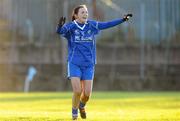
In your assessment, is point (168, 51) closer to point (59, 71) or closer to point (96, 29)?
point (59, 71)

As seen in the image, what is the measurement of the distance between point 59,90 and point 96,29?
29605mm

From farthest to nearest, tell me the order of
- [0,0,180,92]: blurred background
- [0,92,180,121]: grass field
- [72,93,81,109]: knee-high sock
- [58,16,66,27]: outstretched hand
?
[0,0,180,92]: blurred background < [0,92,180,121]: grass field < [72,93,81,109]: knee-high sock < [58,16,66,27]: outstretched hand

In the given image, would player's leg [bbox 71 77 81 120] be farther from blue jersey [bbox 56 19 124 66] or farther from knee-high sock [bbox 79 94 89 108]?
knee-high sock [bbox 79 94 89 108]

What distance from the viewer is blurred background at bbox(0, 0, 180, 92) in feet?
139

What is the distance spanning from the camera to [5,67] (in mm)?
42781

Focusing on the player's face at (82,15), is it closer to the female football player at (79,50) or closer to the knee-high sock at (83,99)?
the female football player at (79,50)

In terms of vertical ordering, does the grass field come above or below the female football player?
below

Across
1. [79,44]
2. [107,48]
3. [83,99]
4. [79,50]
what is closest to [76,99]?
[83,99]

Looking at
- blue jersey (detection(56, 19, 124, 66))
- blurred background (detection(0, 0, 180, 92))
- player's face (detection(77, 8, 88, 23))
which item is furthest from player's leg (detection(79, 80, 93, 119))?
blurred background (detection(0, 0, 180, 92))

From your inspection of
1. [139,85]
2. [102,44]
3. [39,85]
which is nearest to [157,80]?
[139,85]

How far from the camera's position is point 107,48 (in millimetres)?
42812

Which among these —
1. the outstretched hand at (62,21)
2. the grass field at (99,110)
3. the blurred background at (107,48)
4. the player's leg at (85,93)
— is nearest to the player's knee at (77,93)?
the player's leg at (85,93)

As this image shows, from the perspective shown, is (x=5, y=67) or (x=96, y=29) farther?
(x=5, y=67)

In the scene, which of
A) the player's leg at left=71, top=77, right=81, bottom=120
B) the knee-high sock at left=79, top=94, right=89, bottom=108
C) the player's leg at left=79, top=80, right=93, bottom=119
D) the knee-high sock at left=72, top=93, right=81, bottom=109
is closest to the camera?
the player's leg at left=71, top=77, right=81, bottom=120
